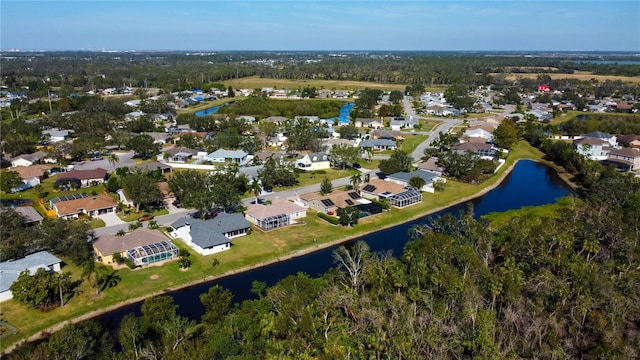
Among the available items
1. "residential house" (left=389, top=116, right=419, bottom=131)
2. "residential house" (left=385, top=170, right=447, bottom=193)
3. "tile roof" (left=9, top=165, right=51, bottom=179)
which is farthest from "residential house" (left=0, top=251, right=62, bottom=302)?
"residential house" (left=389, top=116, right=419, bottom=131)

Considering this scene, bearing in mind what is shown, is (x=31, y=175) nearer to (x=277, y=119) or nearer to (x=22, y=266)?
(x=22, y=266)

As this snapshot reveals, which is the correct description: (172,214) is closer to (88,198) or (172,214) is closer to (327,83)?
(88,198)

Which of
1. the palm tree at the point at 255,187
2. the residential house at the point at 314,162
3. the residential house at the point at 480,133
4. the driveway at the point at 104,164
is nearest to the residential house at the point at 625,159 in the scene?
the residential house at the point at 480,133

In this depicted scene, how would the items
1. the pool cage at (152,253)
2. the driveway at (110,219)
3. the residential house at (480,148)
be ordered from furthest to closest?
the residential house at (480,148), the driveway at (110,219), the pool cage at (152,253)

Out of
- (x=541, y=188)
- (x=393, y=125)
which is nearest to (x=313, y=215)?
(x=541, y=188)

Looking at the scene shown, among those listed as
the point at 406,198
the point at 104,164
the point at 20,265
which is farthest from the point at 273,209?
the point at 104,164

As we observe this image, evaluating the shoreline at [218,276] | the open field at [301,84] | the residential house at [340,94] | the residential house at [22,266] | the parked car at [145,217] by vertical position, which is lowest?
the shoreline at [218,276]

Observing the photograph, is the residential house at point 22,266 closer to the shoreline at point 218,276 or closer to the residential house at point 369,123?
the shoreline at point 218,276
